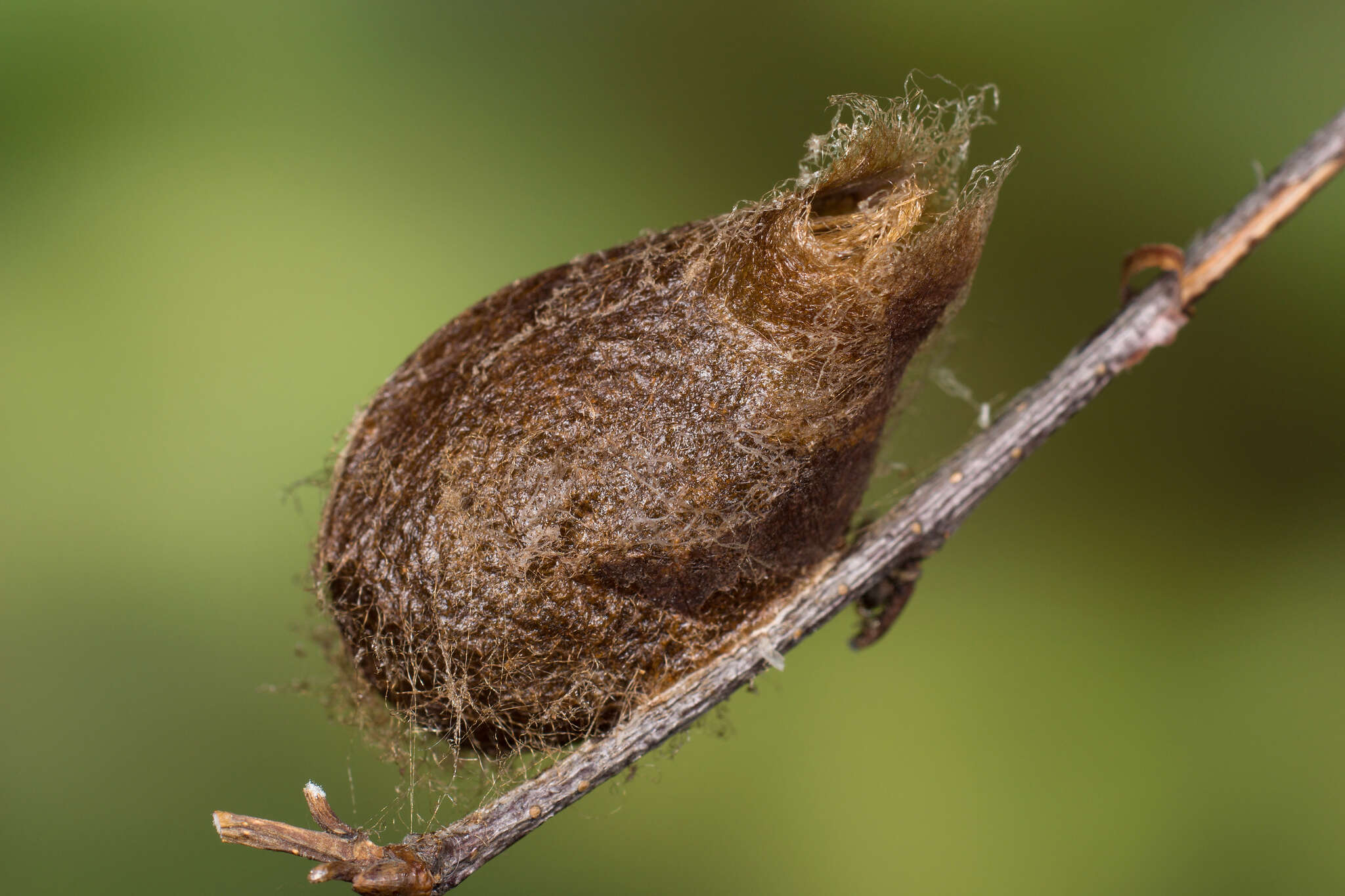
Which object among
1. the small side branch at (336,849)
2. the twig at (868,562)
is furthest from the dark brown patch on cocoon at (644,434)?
the small side branch at (336,849)

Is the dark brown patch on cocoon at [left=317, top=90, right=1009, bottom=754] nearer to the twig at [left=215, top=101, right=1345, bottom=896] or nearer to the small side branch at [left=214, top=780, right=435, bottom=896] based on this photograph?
the twig at [left=215, top=101, right=1345, bottom=896]

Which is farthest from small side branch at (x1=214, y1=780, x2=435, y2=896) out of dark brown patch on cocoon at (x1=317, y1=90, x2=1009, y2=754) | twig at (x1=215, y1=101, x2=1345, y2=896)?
dark brown patch on cocoon at (x1=317, y1=90, x2=1009, y2=754)

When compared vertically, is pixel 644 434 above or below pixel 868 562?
above

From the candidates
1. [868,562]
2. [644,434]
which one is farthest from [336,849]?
[868,562]

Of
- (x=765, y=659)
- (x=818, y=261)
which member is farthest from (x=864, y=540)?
(x=818, y=261)

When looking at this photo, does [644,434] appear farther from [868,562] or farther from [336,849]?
[336,849]

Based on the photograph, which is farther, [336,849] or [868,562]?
[868,562]

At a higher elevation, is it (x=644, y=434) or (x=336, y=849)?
(x=644, y=434)

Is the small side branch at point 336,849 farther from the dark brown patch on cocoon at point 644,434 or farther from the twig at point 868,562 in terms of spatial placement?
the dark brown patch on cocoon at point 644,434
